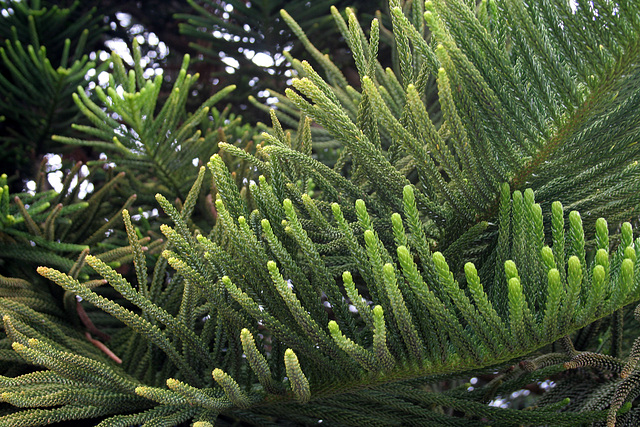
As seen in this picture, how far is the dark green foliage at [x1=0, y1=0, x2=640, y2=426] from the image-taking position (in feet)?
2.07

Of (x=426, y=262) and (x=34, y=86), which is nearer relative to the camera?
(x=426, y=262)

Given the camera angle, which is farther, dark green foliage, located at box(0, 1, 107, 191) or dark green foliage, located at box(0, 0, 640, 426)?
dark green foliage, located at box(0, 1, 107, 191)

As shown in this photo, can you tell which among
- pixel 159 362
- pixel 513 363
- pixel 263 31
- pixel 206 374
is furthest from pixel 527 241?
pixel 263 31

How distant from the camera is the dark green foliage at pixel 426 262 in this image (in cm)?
63

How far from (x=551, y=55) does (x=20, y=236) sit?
1080 millimetres

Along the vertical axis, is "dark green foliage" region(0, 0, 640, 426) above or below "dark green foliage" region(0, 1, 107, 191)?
below

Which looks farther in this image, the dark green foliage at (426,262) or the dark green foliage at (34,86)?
the dark green foliage at (34,86)

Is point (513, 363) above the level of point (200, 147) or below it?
below

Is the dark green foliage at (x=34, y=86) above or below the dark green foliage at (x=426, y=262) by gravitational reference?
above

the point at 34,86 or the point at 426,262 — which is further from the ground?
the point at 34,86

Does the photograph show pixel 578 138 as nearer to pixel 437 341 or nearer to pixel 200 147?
pixel 437 341

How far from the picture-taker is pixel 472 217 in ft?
2.62

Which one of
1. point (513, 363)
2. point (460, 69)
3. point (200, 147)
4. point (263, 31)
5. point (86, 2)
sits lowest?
point (513, 363)

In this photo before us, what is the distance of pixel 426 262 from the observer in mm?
659
